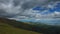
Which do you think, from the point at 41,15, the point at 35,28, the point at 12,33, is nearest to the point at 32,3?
the point at 41,15

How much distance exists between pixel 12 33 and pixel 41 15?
58 cm

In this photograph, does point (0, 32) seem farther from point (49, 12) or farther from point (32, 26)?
point (49, 12)

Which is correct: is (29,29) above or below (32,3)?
below

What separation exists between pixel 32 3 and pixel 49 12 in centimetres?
33

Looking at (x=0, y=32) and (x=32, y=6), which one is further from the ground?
(x=32, y=6)

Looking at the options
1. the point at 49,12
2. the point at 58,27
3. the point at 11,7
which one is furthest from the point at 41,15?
the point at 11,7

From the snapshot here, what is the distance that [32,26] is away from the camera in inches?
112

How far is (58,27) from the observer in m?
2.81

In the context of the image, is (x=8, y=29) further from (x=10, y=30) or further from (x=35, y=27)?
(x=35, y=27)

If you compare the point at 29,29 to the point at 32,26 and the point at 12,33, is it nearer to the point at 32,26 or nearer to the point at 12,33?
the point at 32,26

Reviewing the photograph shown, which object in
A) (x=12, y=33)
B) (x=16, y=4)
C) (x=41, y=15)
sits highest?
(x=16, y=4)

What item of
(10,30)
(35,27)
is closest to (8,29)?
(10,30)

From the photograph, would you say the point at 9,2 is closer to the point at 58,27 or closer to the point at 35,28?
the point at 35,28

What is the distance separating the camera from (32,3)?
2.86 metres
